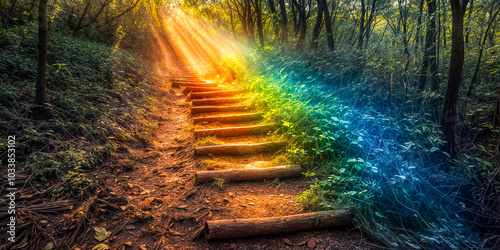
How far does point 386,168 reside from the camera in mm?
3020

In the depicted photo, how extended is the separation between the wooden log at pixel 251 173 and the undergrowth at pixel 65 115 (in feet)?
4.77

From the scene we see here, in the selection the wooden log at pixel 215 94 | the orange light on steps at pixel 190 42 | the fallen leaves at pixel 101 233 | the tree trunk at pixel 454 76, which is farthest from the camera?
the orange light on steps at pixel 190 42

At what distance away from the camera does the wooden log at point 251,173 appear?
3379mm

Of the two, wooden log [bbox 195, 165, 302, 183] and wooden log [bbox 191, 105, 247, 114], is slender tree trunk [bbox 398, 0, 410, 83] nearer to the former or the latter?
wooden log [bbox 195, 165, 302, 183]

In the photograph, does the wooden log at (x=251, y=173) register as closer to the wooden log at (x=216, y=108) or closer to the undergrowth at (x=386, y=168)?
the undergrowth at (x=386, y=168)

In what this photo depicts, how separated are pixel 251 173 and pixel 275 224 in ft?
3.74

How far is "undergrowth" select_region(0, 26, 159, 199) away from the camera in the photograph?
2757mm

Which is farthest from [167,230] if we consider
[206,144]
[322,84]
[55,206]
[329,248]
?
[322,84]

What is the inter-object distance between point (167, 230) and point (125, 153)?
1.96 metres

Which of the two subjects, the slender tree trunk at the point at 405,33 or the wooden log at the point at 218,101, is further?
the wooden log at the point at 218,101

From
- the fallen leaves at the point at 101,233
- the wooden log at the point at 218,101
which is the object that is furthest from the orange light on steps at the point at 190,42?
the fallen leaves at the point at 101,233

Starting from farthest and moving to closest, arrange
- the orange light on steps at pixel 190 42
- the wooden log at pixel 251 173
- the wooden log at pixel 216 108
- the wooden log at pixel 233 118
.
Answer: the orange light on steps at pixel 190 42
the wooden log at pixel 216 108
the wooden log at pixel 233 118
the wooden log at pixel 251 173

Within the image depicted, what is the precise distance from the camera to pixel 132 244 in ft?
7.34

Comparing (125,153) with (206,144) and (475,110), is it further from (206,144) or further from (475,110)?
(475,110)
